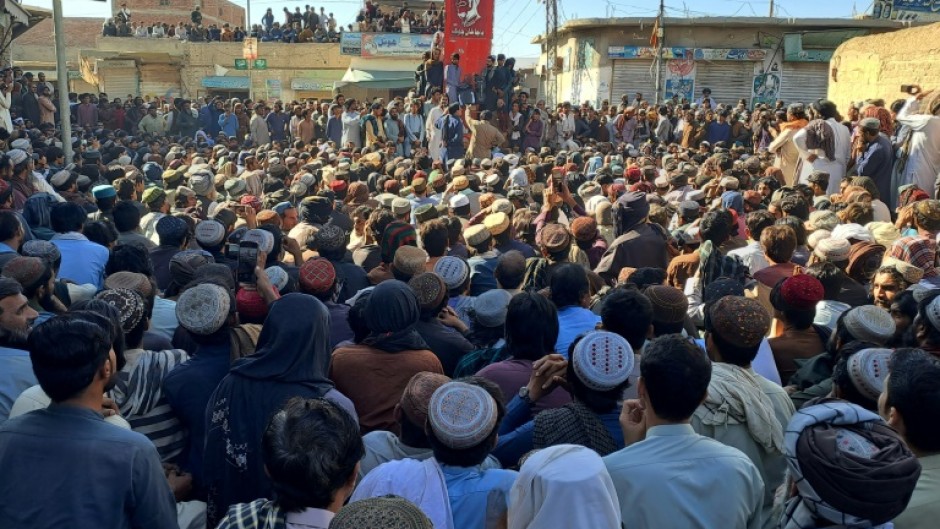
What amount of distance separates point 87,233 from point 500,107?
11.2m

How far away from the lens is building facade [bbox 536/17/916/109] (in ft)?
A: 87.8

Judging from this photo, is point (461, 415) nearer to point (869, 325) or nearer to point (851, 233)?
point (869, 325)

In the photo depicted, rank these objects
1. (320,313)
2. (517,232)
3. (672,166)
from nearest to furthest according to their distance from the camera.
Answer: (320,313) < (517,232) < (672,166)

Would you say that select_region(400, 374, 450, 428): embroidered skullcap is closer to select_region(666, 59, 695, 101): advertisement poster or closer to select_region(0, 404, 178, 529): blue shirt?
select_region(0, 404, 178, 529): blue shirt

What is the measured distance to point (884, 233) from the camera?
6043mm

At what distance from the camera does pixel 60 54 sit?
11586mm

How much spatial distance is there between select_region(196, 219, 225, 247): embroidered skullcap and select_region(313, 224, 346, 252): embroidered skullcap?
2.64ft

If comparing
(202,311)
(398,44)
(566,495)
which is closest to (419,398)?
(566,495)

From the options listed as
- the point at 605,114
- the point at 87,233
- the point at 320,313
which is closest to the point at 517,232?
the point at 87,233

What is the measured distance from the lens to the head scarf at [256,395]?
119 inches

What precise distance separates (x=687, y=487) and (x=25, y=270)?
3.60 metres

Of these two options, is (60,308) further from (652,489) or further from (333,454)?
(652,489)

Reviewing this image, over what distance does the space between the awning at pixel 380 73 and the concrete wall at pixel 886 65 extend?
53.6ft

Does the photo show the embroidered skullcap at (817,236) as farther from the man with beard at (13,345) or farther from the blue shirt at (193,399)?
the man with beard at (13,345)
